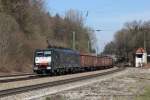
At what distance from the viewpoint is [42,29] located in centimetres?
9300

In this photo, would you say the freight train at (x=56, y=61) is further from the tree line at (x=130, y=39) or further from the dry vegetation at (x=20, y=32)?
the tree line at (x=130, y=39)

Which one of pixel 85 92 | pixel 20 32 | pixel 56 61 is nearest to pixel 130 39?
pixel 20 32

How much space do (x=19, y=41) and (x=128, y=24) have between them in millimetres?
120304

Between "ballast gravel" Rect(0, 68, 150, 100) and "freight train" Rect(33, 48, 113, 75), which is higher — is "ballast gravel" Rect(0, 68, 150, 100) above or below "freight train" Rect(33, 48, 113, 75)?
below

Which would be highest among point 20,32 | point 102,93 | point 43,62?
point 20,32

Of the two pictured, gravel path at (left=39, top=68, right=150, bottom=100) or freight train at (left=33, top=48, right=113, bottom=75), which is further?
freight train at (left=33, top=48, right=113, bottom=75)

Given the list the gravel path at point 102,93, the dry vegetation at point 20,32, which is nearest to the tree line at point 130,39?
the dry vegetation at point 20,32

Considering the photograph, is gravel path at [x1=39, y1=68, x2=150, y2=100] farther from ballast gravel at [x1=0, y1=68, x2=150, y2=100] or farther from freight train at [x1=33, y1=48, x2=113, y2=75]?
freight train at [x1=33, y1=48, x2=113, y2=75]

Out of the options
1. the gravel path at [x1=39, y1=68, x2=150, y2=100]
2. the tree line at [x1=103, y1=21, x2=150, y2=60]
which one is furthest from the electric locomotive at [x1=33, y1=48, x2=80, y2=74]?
the tree line at [x1=103, y1=21, x2=150, y2=60]

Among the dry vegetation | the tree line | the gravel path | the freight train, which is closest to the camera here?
the gravel path

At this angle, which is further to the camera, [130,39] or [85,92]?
[130,39]

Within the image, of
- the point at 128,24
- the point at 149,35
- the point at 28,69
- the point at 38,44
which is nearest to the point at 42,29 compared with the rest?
the point at 38,44

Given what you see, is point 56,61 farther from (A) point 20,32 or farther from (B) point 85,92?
(B) point 85,92

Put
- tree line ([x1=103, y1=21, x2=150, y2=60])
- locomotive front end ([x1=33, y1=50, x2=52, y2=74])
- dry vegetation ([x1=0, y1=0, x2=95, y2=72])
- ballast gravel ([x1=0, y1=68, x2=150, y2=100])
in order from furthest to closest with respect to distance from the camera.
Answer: tree line ([x1=103, y1=21, x2=150, y2=60]) < dry vegetation ([x1=0, y1=0, x2=95, y2=72]) < locomotive front end ([x1=33, y1=50, x2=52, y2=74]) < ballast gravel ([x1=0, y1=68, x2=150, y2=100])
